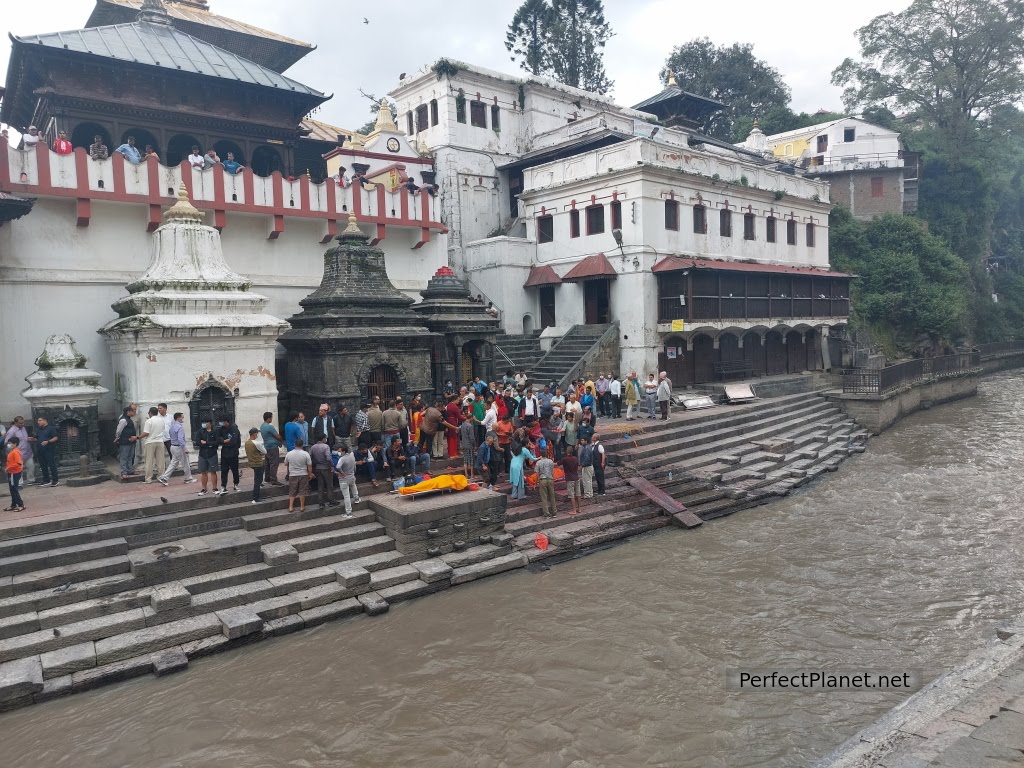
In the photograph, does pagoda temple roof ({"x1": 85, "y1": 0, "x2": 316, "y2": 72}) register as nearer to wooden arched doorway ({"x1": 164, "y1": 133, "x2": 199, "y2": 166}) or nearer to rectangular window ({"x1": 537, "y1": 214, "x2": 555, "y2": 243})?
wooden arched doorway ({"x1": 164, "y1": 133, "x2": 199, "y2": 166})

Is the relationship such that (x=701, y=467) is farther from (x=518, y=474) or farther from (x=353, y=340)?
(x=353, y=340)

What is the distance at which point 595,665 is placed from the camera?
8.44 meters

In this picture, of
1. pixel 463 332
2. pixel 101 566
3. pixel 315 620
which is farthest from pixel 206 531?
pixel 463 332

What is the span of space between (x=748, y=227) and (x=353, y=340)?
19612 millimetres

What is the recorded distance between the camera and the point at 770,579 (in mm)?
11102

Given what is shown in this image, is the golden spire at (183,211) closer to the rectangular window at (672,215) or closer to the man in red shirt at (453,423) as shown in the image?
the man in red shirt at (453,423)

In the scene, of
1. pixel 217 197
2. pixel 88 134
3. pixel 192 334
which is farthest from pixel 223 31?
pixel 192 334

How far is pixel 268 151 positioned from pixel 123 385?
32.2 ft

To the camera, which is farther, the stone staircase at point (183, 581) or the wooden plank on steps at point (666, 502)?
the wooden plank on steps at point (666, 502)

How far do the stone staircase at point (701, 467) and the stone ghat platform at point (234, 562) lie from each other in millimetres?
55

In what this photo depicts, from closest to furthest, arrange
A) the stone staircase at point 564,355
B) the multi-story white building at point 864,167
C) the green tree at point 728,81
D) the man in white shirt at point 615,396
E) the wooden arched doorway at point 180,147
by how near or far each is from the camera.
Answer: the wooden arched doorway at point 180,147 < the man in white shirt at point 615,396 < the stone staircase at point 564,355 < the multi-story white building at point 864,167 < the green tree at point 728,81

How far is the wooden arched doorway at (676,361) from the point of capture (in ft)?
80.2

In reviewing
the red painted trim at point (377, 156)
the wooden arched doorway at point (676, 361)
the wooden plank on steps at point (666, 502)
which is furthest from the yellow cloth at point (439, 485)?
the red painted trim at point (377, 156)

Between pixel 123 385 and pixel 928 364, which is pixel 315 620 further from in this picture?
pixel 928 364
